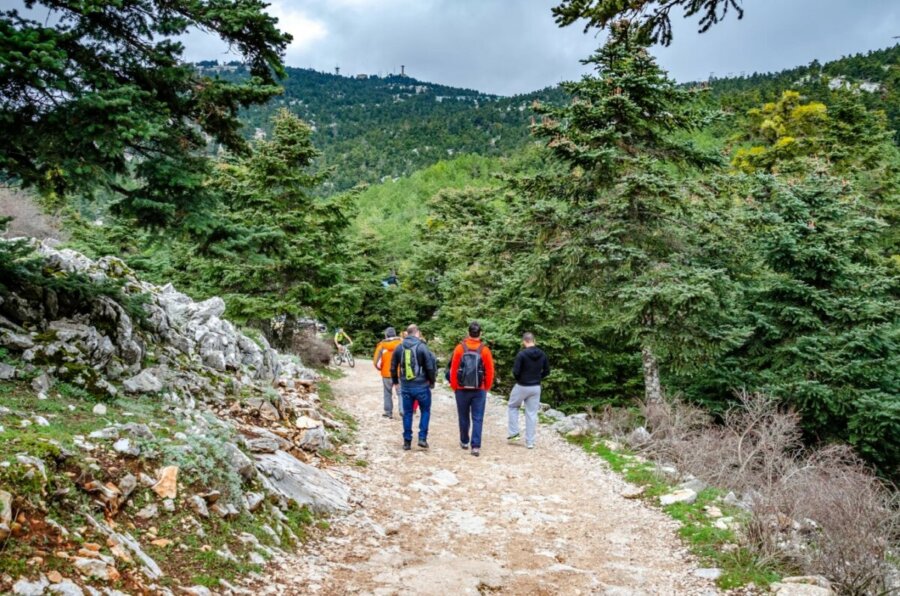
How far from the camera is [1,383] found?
4984 millimetres

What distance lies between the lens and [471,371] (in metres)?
8.84

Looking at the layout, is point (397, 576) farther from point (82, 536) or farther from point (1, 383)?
point (1, 383)

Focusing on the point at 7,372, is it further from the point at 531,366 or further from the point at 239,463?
the point at 531,366

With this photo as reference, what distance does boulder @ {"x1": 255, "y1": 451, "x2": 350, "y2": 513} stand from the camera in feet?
19.2

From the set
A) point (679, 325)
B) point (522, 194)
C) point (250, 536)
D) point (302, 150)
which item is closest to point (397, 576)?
point (250, 536)

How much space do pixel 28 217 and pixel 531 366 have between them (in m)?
30.6

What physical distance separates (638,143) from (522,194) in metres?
3.15

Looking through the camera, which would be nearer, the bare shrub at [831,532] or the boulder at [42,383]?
the bare shrub at [831,532]

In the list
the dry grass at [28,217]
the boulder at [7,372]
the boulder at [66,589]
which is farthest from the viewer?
the dry grass at [28,217]

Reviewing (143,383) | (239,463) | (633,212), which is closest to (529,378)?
(239,463)

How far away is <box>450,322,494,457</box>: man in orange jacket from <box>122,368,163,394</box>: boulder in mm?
4380

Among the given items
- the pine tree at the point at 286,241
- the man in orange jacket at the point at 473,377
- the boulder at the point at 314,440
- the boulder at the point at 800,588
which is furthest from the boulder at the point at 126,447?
the pine tree at the point at 286,241

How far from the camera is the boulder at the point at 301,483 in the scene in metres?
5.85

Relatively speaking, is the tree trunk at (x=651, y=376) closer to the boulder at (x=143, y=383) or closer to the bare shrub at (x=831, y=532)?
the bare shrub at (x=831, y=532)
